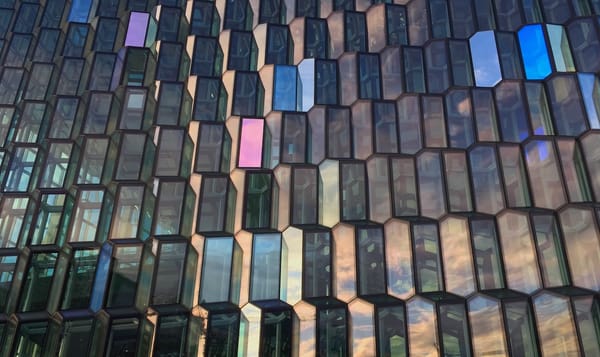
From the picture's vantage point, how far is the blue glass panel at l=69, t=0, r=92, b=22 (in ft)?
74.2

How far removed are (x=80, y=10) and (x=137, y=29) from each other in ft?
15.2

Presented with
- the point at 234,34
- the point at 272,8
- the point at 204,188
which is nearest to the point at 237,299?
the point at 204,188

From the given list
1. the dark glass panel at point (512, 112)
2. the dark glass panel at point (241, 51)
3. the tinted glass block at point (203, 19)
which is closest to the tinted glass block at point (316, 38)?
the dark glass panel at point (241, 51)

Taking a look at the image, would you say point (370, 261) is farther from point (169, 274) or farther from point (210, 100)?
point (210, 100)

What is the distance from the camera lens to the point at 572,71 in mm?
16672

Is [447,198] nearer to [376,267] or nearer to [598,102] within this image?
[376,267]

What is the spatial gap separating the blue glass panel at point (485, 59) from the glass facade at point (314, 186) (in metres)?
0.09

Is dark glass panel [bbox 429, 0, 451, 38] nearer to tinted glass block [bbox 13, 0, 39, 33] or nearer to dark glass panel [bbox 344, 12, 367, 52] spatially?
dark glass panel [bbox 344, 12, 367, 52]

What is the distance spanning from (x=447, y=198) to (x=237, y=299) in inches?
322

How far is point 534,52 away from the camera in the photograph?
17375 mm

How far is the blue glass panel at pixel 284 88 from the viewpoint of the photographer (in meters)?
18.0

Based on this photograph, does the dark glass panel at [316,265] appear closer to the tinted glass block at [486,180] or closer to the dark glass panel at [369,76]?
the tinted glass block at [486,180]

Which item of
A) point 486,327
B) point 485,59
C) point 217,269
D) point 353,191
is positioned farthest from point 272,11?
point 486,327

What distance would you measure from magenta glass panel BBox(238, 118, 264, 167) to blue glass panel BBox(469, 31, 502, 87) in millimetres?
9076
